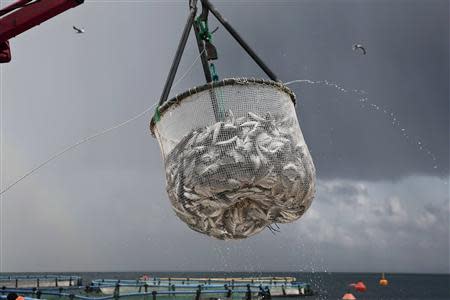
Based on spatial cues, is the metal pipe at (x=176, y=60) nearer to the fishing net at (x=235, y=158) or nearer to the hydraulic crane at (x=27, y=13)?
the fishing net at (x=235, y=158)

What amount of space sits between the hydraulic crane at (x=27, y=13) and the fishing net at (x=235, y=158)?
4.53m

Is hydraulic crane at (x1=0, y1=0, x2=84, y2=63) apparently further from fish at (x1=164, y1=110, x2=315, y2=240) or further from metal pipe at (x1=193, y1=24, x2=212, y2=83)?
fish at (x1=164, y1=110, x2=315, y2=240)

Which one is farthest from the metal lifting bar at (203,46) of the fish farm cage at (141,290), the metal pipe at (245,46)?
the fish farm cage at (141,290)

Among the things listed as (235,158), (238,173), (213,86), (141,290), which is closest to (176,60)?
(213,86)

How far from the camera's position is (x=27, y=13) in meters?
7.68

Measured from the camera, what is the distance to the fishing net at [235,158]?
341 cm

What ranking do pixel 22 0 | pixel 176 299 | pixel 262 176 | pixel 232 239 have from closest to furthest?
1. pixel 262 176
2. pixel 232 239
3. pixel 22 0
4. pixel 176 299

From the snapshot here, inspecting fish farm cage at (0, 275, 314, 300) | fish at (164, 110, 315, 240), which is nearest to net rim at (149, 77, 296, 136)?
fish at (164, 110, 315, 240)

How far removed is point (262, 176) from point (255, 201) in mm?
442

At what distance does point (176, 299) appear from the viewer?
13.3m

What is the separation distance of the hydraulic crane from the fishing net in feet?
14.9

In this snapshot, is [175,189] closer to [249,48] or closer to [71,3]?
[249,48]

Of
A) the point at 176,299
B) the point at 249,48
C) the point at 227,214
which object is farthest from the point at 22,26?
the point at 176,299

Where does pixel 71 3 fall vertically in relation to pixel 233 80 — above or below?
above
